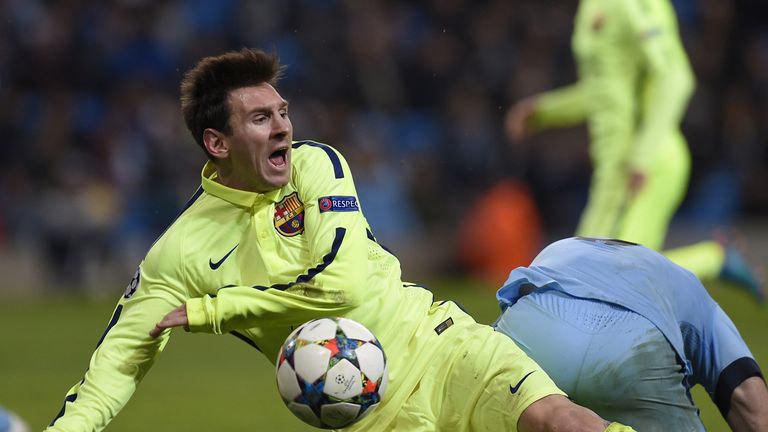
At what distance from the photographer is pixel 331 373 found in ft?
15.9

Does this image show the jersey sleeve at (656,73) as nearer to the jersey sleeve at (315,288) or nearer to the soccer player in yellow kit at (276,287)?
the soccer player in yellow kit at (276,287)

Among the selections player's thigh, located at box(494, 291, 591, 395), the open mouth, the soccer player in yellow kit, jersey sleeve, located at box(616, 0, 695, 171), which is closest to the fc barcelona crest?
the soccer player in yellow kit

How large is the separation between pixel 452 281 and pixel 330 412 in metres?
12.1

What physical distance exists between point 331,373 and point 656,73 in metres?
4.71

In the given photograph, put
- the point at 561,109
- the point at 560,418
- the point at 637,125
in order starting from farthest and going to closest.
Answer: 1. the point at 561,109
2. the point at 637,125
3. the point at 560,418

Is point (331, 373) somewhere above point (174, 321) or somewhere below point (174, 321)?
below

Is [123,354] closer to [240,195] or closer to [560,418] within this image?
[240,195]

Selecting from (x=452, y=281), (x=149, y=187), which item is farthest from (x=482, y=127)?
(x=149, y=187)

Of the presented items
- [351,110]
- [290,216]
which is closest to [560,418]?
[290,216]

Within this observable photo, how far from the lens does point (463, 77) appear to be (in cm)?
1748

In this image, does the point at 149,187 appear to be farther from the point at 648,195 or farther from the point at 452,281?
the point at 648,195

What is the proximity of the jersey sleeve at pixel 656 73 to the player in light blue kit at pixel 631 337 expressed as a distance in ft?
10.4

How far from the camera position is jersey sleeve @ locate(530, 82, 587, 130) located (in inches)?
368

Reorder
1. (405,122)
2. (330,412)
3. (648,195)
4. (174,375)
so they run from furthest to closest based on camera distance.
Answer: (405,122) < (174,375) < (648,195) < (330,412)
